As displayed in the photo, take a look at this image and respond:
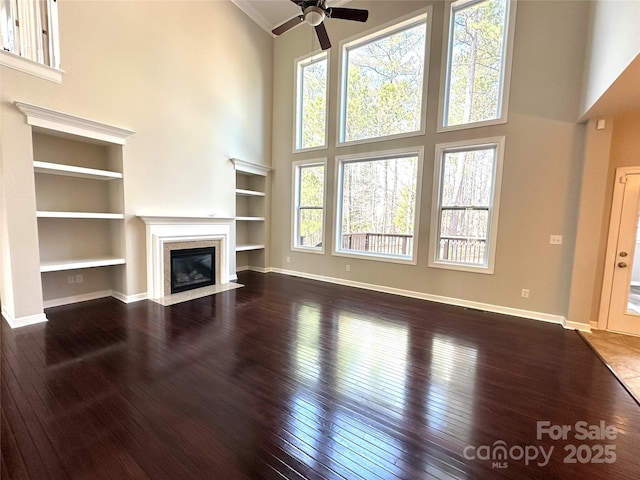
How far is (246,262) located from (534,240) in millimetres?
5954

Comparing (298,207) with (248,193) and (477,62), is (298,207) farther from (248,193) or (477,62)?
(477,62)

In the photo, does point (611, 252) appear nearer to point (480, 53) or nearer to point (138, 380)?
point (480, 53)

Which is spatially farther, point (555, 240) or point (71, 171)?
point (555, 240)

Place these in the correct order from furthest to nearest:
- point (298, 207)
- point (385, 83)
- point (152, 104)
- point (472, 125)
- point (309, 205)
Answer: point (298, 207)
point (309, 205)
point (385, 83)
point (152, 104)
point (472, 125)

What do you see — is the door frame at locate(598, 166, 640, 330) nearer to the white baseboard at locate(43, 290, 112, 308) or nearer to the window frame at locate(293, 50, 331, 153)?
the window frame at locate(293, 50, 331, 153)

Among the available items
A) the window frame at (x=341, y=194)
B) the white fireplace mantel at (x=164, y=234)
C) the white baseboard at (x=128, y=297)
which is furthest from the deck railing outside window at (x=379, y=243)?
the white baseboard at (x=128, y=297)

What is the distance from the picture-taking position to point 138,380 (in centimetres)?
222

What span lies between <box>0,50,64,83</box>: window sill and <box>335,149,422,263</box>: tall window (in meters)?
4.40

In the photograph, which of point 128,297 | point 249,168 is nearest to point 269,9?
point 249,168

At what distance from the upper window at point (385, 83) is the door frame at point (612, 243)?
2.67m

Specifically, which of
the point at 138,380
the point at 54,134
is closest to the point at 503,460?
the point at 138,380

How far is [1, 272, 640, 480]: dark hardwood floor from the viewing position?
59.6 inches

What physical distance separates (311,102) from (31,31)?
441cm

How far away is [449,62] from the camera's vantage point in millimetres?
4387
